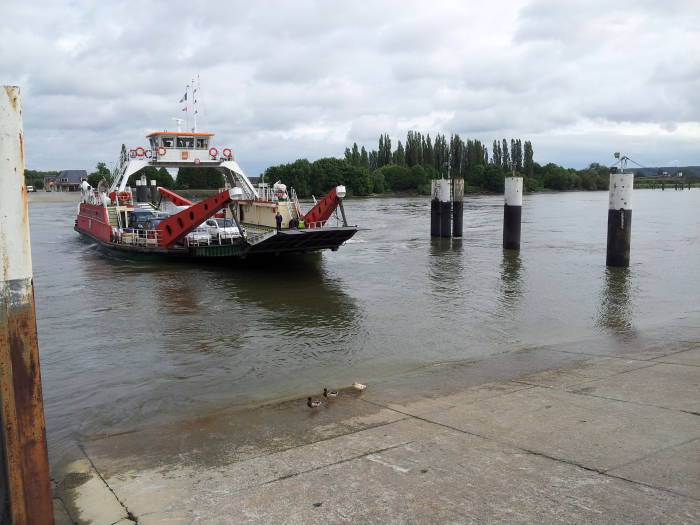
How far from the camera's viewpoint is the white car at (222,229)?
83.4 ft

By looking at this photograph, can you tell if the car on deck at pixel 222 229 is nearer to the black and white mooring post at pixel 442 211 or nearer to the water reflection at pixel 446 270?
the water reflection at pixel 446 270

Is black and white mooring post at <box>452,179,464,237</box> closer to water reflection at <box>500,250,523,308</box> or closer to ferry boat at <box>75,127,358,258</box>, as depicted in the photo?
water reflection at <box>500,250,523,308</box>

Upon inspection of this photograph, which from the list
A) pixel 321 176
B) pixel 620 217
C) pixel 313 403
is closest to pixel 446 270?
pixel 620 217

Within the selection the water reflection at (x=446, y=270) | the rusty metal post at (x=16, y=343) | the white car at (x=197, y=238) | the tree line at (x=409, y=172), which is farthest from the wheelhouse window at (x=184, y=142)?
the tree line at (x=409, y=172)

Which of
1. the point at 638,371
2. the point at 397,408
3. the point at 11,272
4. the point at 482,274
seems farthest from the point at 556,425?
the point at 482,274

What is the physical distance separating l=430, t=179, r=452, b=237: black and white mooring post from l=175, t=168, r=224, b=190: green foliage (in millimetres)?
79009

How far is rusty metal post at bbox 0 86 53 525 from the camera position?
15.1 ft

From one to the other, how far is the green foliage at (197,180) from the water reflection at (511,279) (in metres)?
88.9

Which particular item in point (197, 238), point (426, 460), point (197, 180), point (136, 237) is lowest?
point (426, 460)

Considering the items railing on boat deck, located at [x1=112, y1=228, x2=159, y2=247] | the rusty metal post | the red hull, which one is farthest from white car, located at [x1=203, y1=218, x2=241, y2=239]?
the rusty metal post

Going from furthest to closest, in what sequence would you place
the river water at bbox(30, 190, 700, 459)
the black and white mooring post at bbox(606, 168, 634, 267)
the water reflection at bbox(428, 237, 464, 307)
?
the black and white mooring post at bbox(606, 168, 634, 267) → the water reflection at bbox(428, 237, 464, 307) → the river water at bbox(30, 190, 700, 459)

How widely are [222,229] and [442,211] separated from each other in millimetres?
17033

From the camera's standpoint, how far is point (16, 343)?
4648 mm

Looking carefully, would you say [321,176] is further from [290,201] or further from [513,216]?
[290,201]
